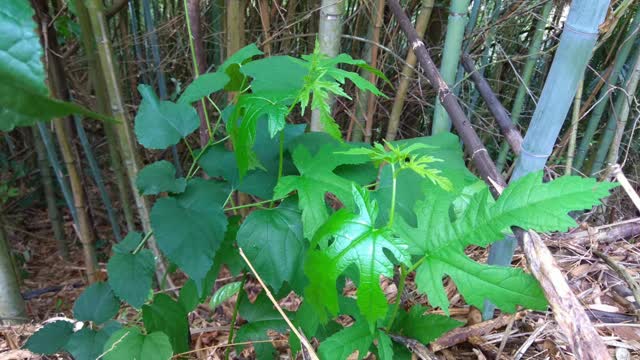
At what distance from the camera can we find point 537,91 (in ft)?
6.83

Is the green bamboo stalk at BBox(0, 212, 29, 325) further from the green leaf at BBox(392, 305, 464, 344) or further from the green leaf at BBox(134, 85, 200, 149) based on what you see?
the green leaf at BBox(392, 305, 464, 344)

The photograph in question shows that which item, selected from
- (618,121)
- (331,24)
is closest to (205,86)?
(331,24)

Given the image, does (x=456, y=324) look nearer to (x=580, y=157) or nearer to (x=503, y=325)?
(x=503, y=325)

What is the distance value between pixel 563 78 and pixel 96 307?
915 millimetres

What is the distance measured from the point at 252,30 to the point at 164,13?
80 cm

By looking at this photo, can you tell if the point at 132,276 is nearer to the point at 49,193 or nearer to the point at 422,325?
the point at 422,325

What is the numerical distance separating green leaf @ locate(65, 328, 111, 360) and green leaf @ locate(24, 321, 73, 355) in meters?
0.03

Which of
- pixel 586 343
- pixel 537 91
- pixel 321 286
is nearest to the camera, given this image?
pixel 586 343

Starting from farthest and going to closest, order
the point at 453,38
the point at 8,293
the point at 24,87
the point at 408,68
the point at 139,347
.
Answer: the point at 408,68 → the point at 8,293 → the point at 453,38 → the point at 139,347 → the point at 24,87

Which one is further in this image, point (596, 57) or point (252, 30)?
point (596, 57)

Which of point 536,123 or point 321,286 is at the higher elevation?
point 536,123

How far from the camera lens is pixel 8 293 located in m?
1.23

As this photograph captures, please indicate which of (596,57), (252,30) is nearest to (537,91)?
(596,57)

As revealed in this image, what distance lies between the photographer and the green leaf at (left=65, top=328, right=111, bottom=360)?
857 millimetres
